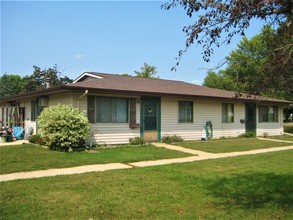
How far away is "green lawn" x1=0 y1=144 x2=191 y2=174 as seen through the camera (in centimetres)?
848

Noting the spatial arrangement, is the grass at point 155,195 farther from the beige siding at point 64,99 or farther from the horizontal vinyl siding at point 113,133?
the beige siding at point 64,99

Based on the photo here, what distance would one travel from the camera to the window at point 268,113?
69.9 feet

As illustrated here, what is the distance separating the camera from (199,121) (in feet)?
56.9

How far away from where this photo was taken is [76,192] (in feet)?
18.6

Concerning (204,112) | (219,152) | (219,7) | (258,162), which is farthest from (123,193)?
(204,112)

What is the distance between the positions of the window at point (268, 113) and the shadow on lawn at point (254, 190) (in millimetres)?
14686

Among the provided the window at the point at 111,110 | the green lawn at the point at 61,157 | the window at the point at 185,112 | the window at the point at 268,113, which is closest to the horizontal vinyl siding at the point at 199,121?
the window at the point at 185,112

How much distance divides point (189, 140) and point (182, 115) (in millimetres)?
1501

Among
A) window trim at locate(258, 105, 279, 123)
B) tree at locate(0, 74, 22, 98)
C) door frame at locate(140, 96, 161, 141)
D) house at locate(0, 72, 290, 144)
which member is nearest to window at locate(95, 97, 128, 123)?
house at locate(0, 72, 290, 144)

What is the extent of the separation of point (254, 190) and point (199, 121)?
11396mm

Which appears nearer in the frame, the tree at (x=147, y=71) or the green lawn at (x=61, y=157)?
the green lawn at (x=61, y=157)

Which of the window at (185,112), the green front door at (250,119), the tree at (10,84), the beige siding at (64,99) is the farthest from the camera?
the tree at (10,84)

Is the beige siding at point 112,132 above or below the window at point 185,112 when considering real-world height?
below

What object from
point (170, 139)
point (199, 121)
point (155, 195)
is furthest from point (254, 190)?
point (199, 121)
